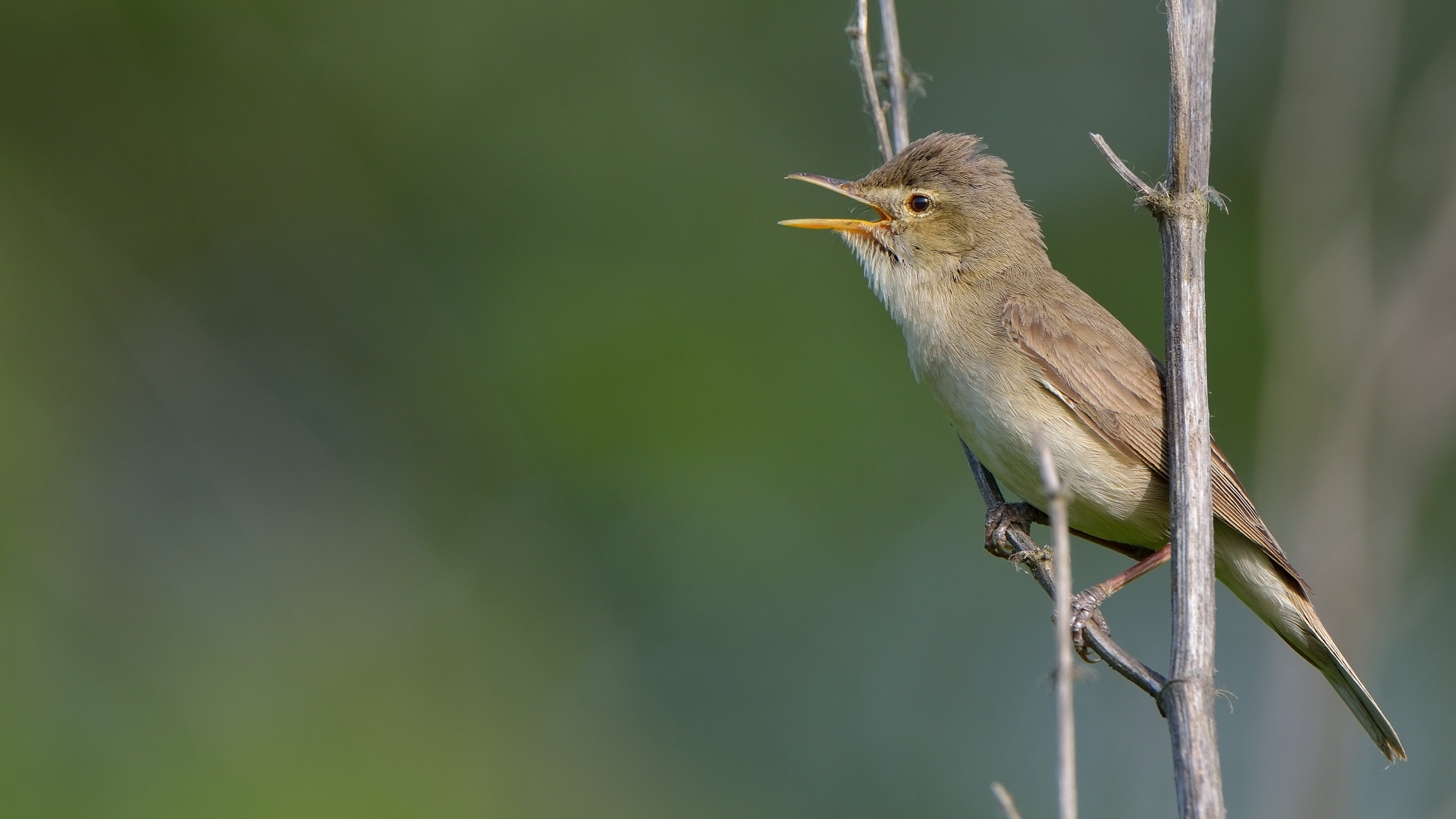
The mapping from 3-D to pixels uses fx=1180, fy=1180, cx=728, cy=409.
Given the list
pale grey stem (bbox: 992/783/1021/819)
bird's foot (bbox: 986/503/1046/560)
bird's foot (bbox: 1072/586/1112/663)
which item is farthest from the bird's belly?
pale grey stem (bbox: 992/783/1021/819)

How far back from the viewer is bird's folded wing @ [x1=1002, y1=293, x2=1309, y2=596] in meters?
4.15

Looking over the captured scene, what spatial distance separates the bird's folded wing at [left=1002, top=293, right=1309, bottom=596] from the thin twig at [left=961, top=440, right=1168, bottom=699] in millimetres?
482

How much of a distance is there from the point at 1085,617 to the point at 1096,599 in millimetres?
163

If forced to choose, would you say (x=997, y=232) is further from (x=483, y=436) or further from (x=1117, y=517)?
(x=483, y=436)

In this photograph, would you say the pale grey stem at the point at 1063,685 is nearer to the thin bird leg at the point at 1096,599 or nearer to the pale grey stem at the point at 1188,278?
the pale grey stem at the point at 1188,278

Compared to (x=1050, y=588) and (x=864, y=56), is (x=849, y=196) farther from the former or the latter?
(x=1050, y=588)

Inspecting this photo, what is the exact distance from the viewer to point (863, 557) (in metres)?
9.90

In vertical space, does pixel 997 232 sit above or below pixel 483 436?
below

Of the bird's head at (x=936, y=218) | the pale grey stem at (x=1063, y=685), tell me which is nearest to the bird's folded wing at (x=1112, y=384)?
the bird's head at (x=936, y=218)

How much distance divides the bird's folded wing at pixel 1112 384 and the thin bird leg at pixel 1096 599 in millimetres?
312

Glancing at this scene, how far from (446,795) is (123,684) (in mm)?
2079

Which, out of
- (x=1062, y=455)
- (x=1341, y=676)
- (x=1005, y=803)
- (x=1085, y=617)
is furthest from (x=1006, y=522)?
(x=1005, y=803)

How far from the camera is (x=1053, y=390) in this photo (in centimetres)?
430

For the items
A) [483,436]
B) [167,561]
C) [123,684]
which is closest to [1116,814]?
[123,684]
